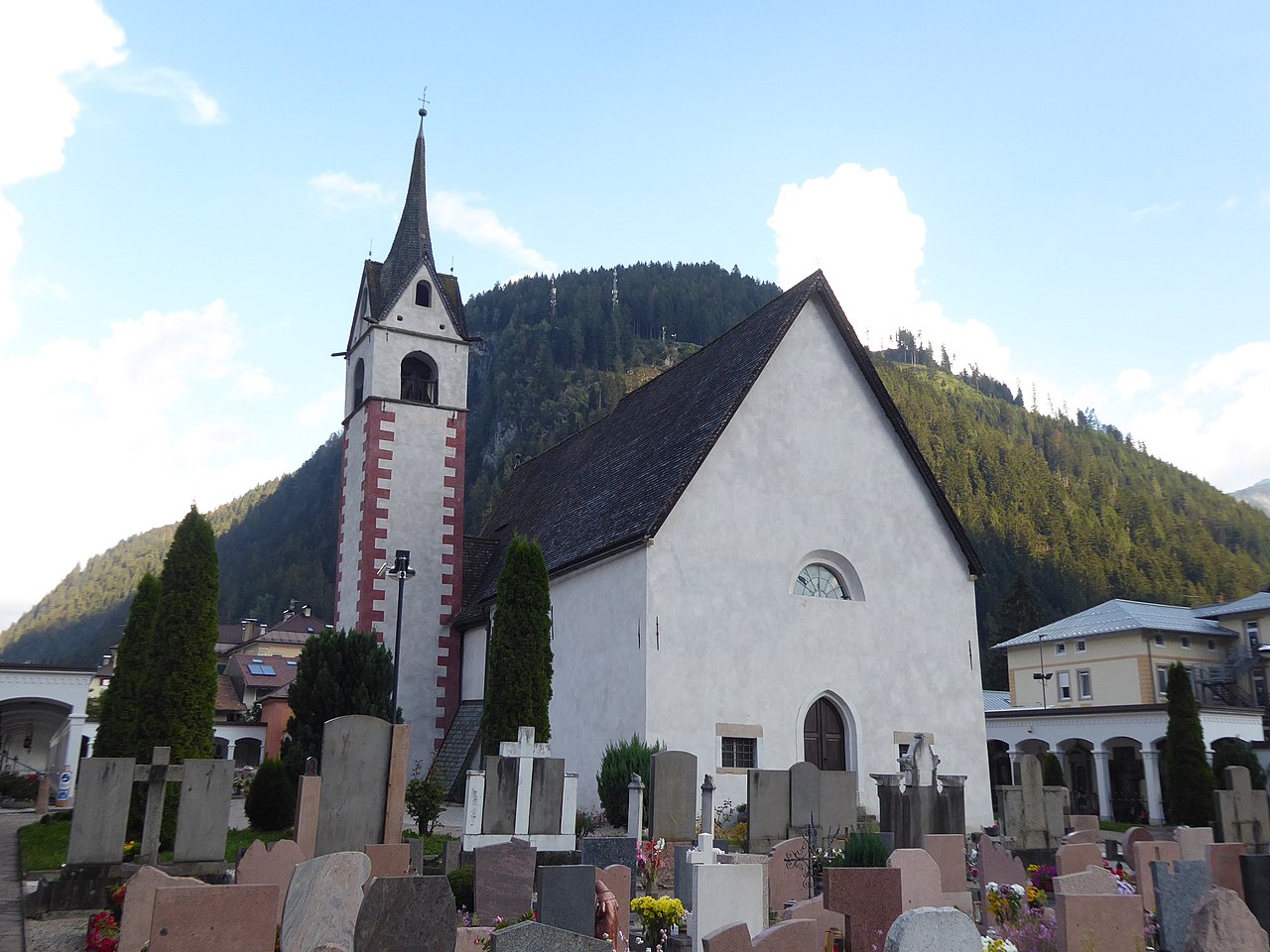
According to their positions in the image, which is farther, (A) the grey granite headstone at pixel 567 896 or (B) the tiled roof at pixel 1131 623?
(B) the tiled roof at pixel 1131 623

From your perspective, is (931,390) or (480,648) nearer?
(480,648)

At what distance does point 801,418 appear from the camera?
23.0 m

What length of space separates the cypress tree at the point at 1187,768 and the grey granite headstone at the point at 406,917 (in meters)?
26.4

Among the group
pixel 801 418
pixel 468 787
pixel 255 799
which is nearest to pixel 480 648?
pixel 255 799

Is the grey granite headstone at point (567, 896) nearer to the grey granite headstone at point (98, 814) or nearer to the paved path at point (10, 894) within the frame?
the paved path at point (10, 894)

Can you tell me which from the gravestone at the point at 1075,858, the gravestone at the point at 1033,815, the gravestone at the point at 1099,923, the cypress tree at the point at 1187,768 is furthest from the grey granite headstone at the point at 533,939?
the cypress tree at the point at 1187,768

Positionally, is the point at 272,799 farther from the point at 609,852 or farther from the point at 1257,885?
the point at 1257,885

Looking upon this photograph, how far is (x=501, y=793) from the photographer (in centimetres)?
1459

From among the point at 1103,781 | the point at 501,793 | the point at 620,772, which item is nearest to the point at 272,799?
the point at 620,772

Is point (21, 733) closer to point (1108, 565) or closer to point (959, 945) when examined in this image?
point (959, 945)

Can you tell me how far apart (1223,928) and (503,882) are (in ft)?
22.7

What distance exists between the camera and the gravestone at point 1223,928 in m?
7.34

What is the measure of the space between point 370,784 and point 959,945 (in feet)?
23.4

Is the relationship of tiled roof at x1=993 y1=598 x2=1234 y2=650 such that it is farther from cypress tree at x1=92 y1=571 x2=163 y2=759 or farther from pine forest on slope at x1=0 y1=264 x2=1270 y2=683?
cypress tree at x1=92 y1=571 x2=163 y2=759
